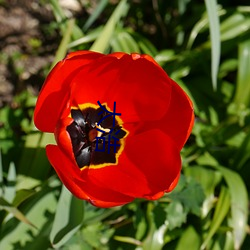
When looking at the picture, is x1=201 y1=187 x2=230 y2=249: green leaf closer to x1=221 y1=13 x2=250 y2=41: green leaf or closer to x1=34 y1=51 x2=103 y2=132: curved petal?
x1=221 y1=13 x2=250 y2=41: green leaf

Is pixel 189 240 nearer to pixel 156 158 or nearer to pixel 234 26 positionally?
pixel 156 158

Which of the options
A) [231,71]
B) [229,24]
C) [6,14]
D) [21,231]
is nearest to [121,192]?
[21,231]

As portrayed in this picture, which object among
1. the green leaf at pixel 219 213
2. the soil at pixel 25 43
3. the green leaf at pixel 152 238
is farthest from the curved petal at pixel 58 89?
the soil at pixel 25 43

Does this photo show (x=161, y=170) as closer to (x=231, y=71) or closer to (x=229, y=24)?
(x=229, y=24)

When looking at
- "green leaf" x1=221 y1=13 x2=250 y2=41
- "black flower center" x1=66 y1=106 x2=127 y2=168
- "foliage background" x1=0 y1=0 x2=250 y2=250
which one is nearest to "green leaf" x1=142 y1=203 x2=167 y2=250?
"foliage background" x1=0 y1=0 x2=250 y2=250

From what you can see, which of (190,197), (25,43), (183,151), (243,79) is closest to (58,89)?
(190,197)

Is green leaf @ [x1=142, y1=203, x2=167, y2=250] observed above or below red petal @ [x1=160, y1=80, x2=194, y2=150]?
below
